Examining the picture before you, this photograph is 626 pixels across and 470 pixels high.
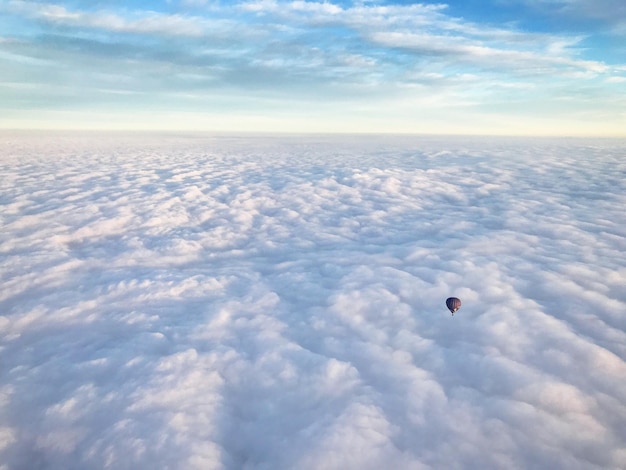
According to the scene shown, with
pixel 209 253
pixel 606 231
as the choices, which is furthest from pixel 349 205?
pixel 606 231

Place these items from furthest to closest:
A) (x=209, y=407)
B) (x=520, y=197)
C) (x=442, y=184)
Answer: (x=442, y=184), (x=520, y=197), (x=209, y=407)

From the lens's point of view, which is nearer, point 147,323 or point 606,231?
point 147,323

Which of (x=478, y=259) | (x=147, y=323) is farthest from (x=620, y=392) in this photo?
(x=147, y=323)

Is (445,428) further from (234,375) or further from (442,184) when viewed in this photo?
(442,184)

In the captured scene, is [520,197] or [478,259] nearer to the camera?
[478,259]

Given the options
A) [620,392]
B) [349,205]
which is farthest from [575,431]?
[349,205]

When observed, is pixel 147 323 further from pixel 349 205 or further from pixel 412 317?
pixel 349 205

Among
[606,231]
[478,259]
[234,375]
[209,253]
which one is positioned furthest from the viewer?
[606,231]

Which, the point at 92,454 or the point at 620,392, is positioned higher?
the point at 620,392

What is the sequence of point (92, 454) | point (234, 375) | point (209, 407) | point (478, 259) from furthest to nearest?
point (478, 259)
point (234, 375)
point (209, 407)
point (92, 454)

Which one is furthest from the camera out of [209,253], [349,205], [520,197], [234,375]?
[520,197]
